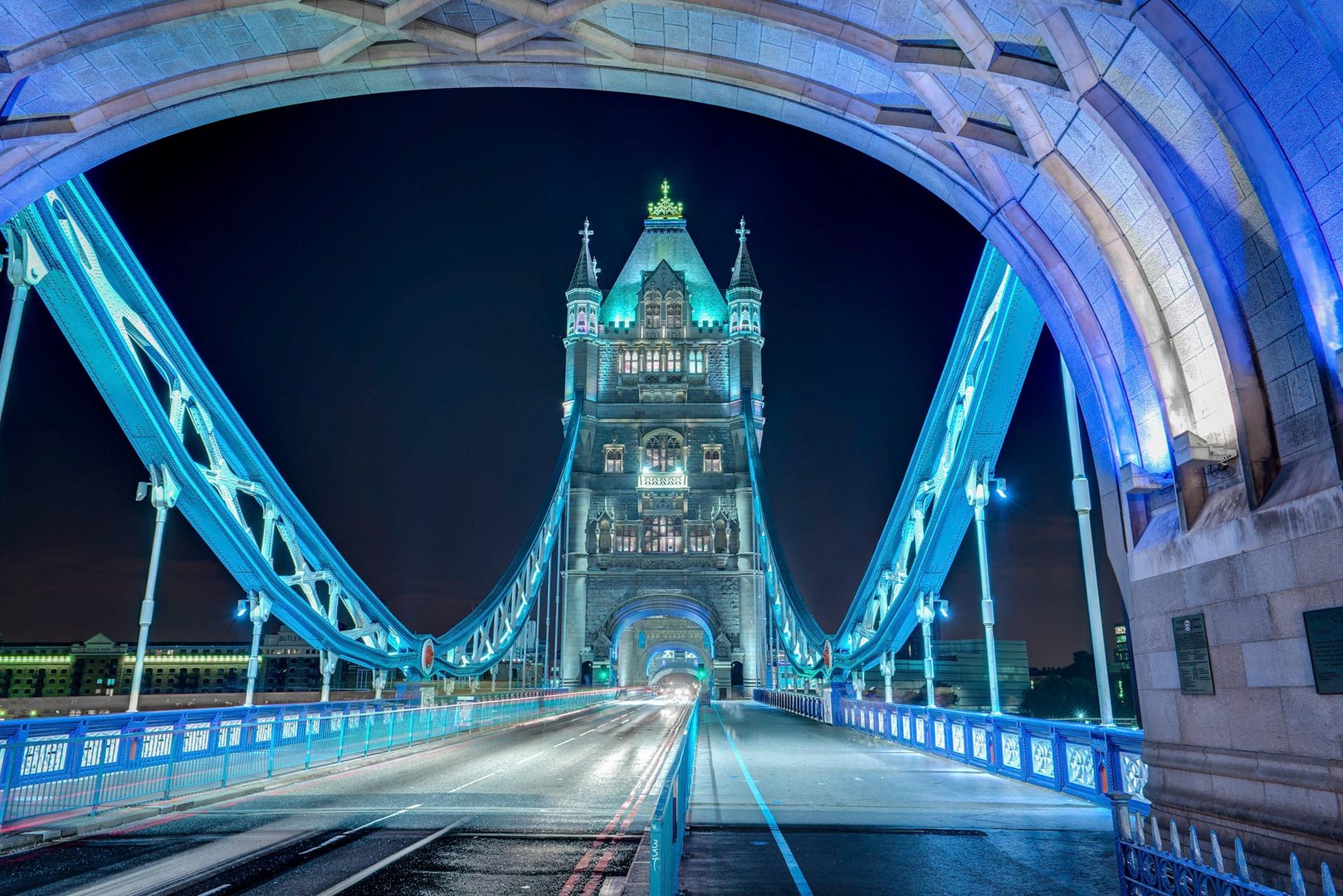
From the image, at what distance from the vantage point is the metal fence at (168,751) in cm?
1099

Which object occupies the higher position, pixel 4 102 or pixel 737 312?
pixel 737 312

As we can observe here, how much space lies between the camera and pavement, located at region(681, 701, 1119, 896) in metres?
7.56

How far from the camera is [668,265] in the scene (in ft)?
251

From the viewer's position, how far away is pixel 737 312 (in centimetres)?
7456

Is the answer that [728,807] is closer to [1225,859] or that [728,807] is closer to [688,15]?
[1225,859]

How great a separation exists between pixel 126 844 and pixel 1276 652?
35.4 feet

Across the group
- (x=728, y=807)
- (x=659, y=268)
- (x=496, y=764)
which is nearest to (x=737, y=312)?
(x=659, y=268)

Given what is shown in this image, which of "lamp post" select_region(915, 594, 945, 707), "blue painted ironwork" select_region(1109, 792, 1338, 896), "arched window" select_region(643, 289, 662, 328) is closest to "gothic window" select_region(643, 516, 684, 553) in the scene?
"arched window" select_region(643, 289, 662, 328)

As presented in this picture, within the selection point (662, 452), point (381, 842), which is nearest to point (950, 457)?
point (381, 842)

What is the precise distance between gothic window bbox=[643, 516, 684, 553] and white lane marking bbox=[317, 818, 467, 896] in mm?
56990

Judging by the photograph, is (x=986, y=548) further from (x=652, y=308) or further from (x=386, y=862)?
(x=652, y=308)

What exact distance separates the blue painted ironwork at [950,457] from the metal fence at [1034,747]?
201 inches

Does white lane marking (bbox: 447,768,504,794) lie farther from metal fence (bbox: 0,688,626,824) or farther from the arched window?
the arched window

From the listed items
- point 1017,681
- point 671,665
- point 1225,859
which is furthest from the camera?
point 671,665
